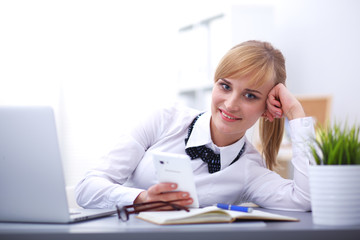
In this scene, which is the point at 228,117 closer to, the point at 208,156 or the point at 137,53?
the point at 208,156

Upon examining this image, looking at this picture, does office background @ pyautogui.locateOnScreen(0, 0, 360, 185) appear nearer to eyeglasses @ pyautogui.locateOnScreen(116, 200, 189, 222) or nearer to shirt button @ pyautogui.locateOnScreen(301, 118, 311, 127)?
shirt button @ pyautogui.locateOnScreen(301, 118, 311, 127)

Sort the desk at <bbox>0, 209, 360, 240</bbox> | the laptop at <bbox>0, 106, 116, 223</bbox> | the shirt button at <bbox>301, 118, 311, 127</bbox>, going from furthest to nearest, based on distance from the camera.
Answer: the shirt button at <bbox>301, 118, 311, 127</bbox>, the laptop at <bbox>0, 106, 116, 223</bbox>, the desk at <bbox>0, 209, 360, 240</bbox>

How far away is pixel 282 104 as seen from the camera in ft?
5.61

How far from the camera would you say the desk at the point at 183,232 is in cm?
94

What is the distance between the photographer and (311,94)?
3906 mm

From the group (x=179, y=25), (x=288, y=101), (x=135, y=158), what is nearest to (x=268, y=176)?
(x=288, y=101)

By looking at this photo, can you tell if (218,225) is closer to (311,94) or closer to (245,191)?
(245,191)

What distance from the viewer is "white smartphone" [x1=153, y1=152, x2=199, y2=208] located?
A: 1.20 m

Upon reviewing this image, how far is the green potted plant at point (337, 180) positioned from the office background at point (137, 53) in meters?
2.59

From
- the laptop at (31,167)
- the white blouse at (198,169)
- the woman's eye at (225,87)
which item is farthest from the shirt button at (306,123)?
the laptop at (31,167)

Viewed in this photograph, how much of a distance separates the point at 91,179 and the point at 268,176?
69 cm

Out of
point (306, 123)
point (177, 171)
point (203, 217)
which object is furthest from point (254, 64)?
point (203, 217)

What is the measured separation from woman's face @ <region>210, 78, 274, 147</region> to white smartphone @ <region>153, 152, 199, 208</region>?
0.49 meters

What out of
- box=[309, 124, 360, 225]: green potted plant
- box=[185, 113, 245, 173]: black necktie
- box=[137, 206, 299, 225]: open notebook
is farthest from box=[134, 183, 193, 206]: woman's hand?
box=[185, 113, 245, 173]: black necktie
